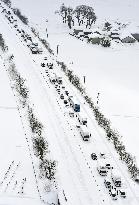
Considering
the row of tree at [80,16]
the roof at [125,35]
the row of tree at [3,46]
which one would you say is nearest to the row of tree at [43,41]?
the row of tree at [3,46]

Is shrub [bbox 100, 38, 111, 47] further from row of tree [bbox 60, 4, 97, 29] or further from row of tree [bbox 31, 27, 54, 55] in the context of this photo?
row of tree [bbox 60, 4, 97, 29]

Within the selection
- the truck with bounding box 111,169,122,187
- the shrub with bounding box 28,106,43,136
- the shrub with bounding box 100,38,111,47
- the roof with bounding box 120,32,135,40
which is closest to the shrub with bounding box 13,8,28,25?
the shrub with bounding box 100,38,111,47

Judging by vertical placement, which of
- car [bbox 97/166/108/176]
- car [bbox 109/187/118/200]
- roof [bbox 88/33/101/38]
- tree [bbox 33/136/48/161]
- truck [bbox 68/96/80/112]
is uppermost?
roof [bbox 88/33/101/38]

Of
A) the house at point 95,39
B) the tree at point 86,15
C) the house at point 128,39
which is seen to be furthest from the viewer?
the tree at point 86,15

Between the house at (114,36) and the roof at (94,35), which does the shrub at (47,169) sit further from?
the house at (114,36)

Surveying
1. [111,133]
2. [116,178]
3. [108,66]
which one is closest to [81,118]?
[111,133]
